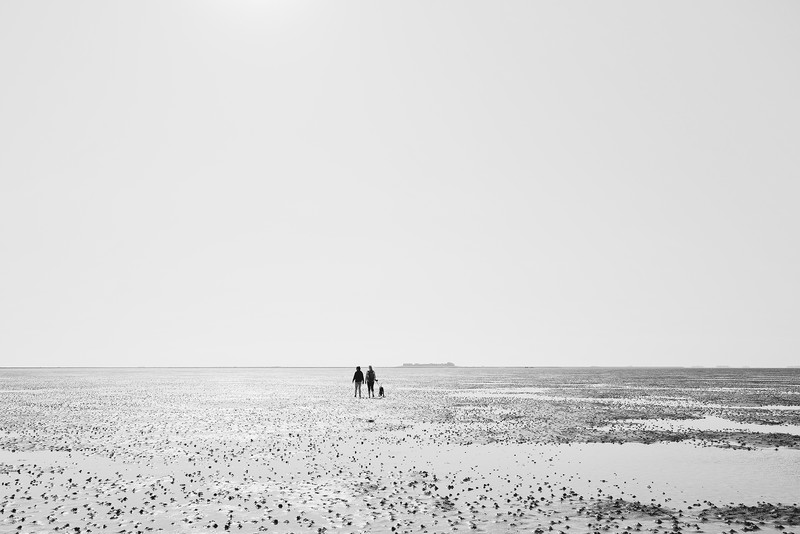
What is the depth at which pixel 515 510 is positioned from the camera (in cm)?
1491

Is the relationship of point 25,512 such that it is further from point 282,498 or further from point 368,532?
point 368,532

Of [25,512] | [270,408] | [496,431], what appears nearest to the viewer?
[25,512]

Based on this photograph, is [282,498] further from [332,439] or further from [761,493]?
[761,493]

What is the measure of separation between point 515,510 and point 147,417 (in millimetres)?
31483

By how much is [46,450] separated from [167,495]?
11511 millimetres

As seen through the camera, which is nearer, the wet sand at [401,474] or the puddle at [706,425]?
the wet sand at [401,474]

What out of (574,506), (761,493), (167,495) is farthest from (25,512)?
(761,493)

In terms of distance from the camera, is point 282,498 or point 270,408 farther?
point 270,408

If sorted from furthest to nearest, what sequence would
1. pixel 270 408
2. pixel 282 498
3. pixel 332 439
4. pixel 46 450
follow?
pixel 270 408 < pixel 332 439 < pixel 46 450 < pixel 282 498

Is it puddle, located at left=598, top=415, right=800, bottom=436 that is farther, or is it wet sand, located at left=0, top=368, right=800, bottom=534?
puddle, located at left=598, top=415, right=800, bottom=436

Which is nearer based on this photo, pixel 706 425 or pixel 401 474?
pixel 401 474

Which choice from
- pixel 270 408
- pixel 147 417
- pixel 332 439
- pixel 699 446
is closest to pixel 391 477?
pixel 332 439

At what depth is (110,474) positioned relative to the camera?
1938cm

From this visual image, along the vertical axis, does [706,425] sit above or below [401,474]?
below
